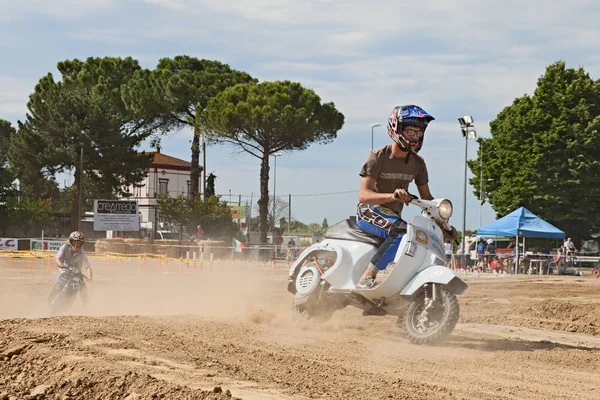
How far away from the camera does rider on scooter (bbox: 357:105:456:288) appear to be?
940 cm

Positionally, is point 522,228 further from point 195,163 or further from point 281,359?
point 195,163

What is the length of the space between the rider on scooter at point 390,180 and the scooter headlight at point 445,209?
36 cm

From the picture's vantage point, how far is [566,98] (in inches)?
2010

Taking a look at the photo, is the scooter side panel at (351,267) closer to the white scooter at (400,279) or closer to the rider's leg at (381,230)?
the white scooter at (400,279)

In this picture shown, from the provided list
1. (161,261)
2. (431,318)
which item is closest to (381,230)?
(431,318)

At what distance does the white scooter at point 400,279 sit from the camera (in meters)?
8.86

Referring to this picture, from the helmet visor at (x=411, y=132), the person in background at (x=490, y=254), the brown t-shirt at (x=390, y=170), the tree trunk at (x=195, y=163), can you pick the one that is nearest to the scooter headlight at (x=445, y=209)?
the brown t-shirt at (x=390, y=170)

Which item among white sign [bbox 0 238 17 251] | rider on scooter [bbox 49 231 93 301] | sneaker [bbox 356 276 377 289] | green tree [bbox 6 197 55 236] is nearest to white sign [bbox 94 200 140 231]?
white sign [bbox 0 238 17 251]

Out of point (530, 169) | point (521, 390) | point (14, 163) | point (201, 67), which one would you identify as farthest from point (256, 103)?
point (521, 390)

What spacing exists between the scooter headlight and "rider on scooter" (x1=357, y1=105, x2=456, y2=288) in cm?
36

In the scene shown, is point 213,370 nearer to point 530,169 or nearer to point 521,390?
point 521,390

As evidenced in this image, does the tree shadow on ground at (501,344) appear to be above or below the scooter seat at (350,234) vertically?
below

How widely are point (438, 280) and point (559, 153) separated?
44773 mm

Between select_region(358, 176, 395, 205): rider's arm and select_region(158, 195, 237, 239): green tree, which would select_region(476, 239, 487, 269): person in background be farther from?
select_region(358, 176, 395, 205): rider's arm
